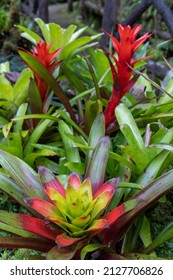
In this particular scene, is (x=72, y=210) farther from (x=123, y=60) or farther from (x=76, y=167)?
(x=123, y=60)

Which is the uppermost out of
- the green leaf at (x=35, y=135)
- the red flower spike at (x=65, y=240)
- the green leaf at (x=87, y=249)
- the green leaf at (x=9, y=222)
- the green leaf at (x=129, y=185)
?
the green leaf at (x=35, y=135)

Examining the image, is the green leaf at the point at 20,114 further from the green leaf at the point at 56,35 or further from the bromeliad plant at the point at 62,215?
the bromeliad plant at the point at 62,215

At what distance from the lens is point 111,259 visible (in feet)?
4.32

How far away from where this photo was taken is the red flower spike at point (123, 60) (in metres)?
1.66

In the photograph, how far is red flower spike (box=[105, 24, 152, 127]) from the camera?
166 cm

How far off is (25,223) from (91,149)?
1.24ft

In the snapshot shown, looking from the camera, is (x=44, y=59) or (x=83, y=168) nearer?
(x=83, y=168)

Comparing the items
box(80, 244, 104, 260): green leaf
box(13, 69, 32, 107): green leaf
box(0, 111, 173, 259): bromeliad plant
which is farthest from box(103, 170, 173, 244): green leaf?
box(13, 69, 32, 107): green leaf

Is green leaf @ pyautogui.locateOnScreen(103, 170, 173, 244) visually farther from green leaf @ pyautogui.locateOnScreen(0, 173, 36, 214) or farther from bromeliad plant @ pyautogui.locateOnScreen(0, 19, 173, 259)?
green leaf @ pyautogui.locateOnScreen(0, 173, 36, 214)

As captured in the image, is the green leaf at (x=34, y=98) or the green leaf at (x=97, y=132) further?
the green leaf at (x=34, y=98)

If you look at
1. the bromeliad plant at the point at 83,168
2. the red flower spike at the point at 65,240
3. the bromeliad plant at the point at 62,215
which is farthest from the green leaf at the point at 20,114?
the red flower spike at the point at 65,240

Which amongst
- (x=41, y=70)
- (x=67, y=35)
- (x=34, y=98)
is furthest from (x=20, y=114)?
(x=67, y=35)

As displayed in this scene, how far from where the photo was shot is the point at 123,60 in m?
1.67
